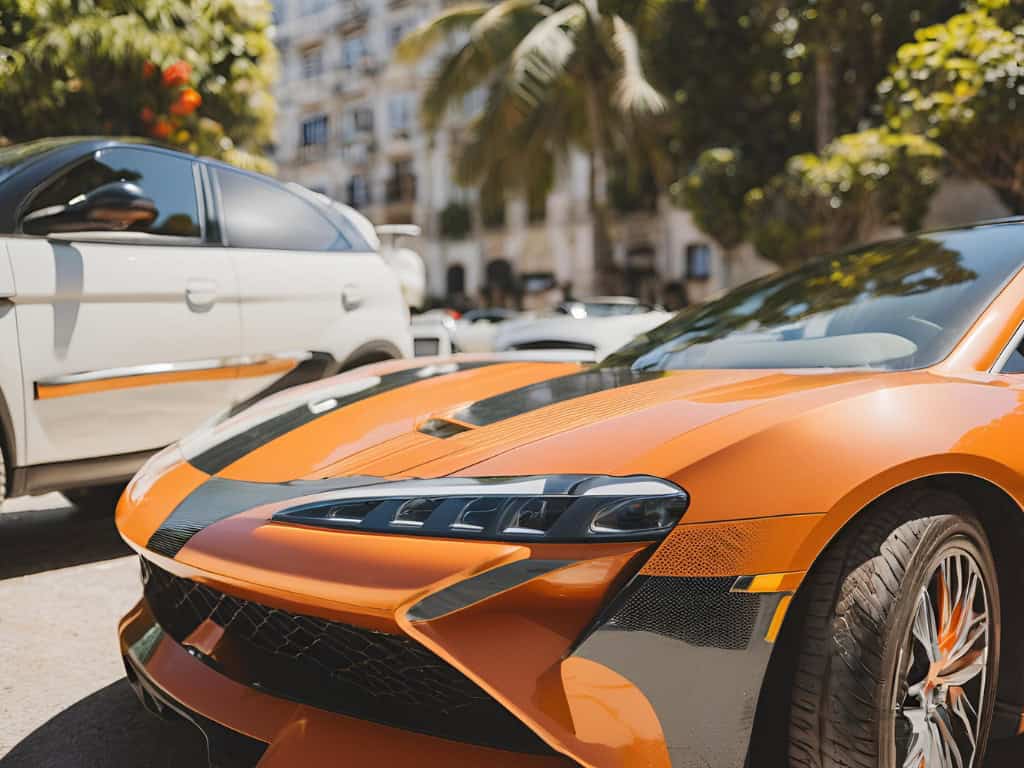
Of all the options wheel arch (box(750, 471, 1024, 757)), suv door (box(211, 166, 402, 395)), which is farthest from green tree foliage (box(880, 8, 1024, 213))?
wheel arch (box(750, 471, 1024, 757))

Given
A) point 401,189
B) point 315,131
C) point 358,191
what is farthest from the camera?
point 315,131

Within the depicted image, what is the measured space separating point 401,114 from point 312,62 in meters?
7.37

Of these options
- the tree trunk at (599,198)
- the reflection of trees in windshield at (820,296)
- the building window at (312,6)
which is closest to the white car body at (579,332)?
the reflection of trees in windshield at (820,296)

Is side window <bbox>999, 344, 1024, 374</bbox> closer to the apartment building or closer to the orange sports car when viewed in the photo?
the orange sports car

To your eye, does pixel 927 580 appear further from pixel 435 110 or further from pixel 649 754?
pixel 435 110

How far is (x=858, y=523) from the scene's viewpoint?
5.30ft

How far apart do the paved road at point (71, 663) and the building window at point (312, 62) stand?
43.4 meters

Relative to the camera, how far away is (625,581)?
143 cm

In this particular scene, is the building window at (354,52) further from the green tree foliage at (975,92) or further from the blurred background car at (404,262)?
the blurred background car at (404,262)

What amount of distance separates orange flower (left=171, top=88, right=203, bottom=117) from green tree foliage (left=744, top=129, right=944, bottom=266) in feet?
26.6

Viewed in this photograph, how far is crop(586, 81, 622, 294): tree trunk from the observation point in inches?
749

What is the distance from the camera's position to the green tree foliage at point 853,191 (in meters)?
12.4

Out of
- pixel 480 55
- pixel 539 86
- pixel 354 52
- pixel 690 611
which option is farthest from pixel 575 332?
pixel 354 52

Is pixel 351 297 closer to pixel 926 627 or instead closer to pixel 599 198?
pixel 926 627
